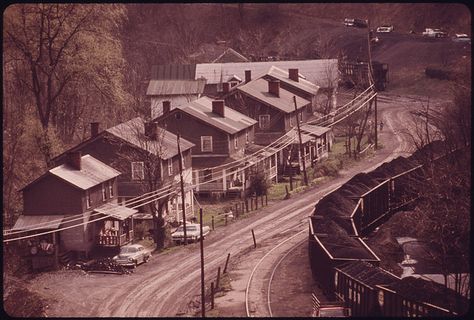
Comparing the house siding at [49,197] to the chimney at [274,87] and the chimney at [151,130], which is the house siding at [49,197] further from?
the chimney at [274,87]

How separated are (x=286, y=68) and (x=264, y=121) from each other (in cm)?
1742

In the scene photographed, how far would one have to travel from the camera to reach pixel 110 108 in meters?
64.2

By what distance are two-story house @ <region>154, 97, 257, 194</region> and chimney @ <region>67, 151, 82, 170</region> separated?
11.5 meters

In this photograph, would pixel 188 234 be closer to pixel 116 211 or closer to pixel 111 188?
pixel 116 211

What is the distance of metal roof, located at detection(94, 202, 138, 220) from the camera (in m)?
40.4

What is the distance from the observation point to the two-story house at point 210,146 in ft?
171

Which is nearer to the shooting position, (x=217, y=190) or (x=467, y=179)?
(x=467, y=179)

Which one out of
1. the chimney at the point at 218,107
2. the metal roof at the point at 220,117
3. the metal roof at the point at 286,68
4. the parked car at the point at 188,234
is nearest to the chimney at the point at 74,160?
the parked car at the point at 188,234

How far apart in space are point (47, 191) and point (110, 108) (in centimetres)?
2547

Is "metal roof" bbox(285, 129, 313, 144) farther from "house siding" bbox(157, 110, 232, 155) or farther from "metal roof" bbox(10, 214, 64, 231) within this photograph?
"metal roof" bbox(10, 214, 64, 231)

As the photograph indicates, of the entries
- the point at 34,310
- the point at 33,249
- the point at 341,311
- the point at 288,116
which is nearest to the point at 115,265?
the point at 33,249

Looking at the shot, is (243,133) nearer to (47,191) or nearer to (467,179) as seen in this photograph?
(47,191)

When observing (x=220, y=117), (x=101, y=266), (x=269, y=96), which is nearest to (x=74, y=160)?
(x=101, y=266)

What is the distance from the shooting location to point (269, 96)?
204ft
